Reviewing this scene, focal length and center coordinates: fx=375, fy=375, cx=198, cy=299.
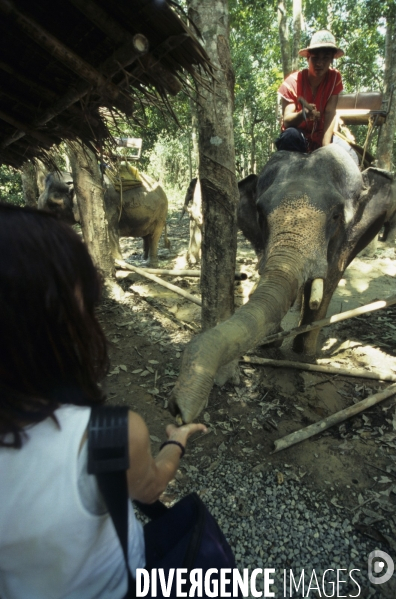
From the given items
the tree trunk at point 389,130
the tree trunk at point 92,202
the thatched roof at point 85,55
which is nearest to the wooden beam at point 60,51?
the thatched roof at point 85,55

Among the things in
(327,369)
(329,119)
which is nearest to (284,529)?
(327,369)

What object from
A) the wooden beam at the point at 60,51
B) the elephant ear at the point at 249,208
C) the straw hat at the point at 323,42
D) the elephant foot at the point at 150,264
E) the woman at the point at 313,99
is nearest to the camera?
the wooden beam at the point at 60,51

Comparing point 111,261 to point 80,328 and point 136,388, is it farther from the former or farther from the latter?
point 80,328

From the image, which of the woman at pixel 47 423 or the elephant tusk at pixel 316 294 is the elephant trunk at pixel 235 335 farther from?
the woman at pixel 47 423

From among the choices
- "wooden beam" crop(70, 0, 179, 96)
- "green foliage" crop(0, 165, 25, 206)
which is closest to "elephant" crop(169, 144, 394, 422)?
"wooden beam" crop(70, 0, 179, 96)

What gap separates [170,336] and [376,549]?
3511 millimetres

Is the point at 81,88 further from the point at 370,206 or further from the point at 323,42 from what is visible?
the point at 323,42

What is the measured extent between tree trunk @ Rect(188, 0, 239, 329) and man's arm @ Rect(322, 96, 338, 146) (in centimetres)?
178

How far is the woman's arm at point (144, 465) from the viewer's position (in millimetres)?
864

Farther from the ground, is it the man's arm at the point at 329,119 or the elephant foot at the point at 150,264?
the man's arm at the point at 329,119

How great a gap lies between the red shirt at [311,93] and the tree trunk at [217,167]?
1.82 metres

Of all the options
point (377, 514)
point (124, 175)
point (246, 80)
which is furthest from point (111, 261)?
point (246, 80)

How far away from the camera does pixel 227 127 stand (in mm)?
3074

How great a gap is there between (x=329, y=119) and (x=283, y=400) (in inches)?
129
